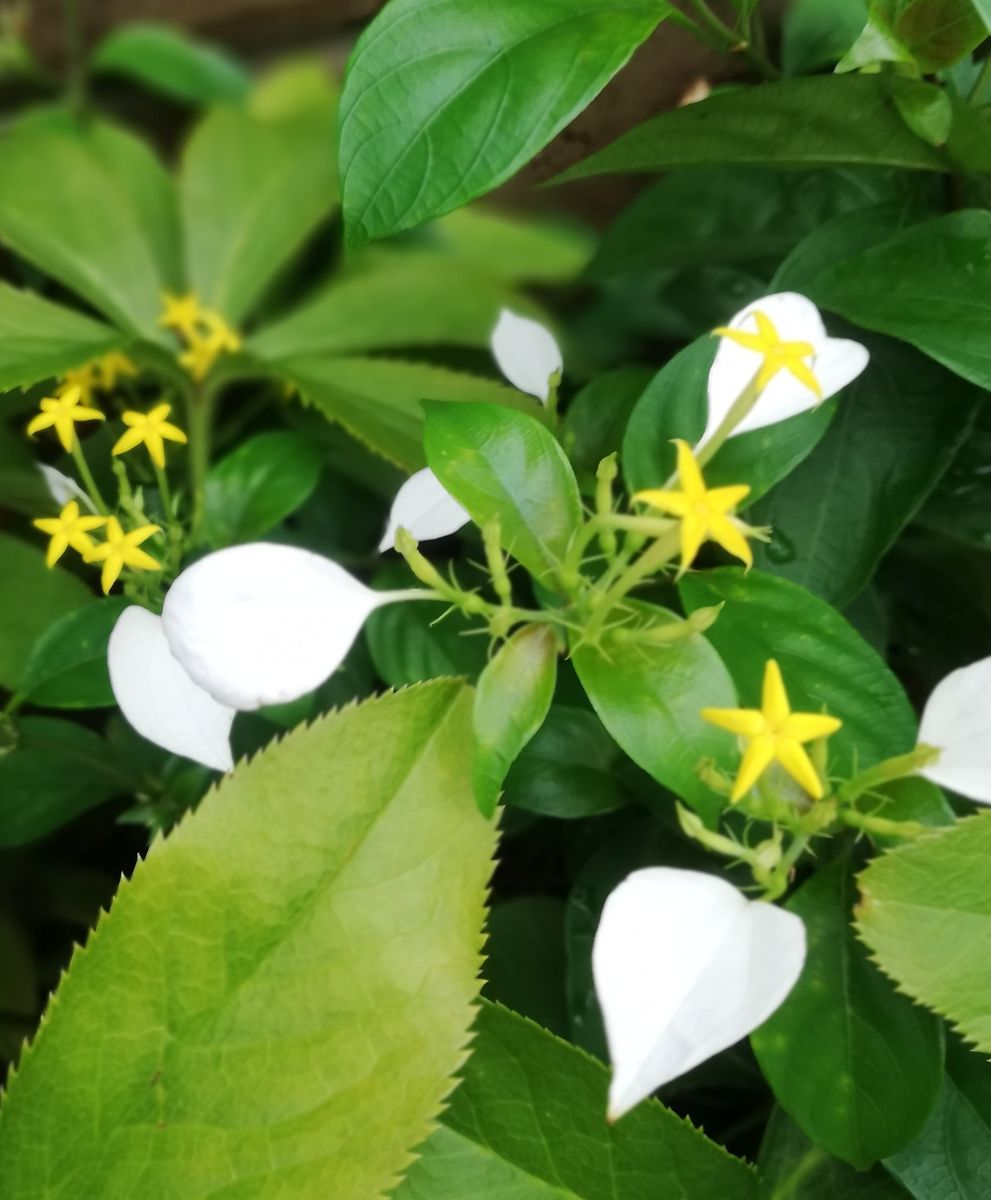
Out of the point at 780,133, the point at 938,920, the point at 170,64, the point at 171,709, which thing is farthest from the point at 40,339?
the point at 170,64

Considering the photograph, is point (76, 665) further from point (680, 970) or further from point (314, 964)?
point (680, 970)

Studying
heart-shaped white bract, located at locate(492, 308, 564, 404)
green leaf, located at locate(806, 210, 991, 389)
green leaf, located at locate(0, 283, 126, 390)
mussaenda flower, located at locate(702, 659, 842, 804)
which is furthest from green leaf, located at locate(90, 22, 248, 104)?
mussaenda flower, located at locate(702, 659, 842, 804)

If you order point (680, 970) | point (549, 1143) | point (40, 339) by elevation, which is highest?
point (40, 339)

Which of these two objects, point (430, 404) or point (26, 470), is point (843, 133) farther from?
point (26, 470)

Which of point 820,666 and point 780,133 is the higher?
point 780,133

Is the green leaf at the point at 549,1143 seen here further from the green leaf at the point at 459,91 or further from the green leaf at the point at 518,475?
the green leaf at the point at 459,91

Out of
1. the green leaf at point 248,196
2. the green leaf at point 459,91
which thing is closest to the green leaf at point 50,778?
the green leaf at point 459,91

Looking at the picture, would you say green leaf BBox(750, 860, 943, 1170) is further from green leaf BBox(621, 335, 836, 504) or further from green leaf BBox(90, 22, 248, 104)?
green leaf BBox(90, 22, 248, 104)
